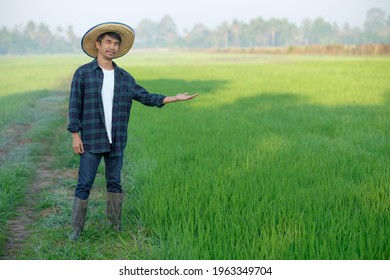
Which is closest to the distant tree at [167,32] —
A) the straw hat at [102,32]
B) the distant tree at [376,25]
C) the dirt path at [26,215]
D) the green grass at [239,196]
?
the distant tree at [376,25]

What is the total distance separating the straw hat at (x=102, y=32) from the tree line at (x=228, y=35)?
103m

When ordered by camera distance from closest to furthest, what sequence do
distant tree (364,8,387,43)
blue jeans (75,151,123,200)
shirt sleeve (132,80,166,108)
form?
1. blue jeans (75,151,123,200)
2. shirt sleeve (132,80,166,108)
3. distant tree (364,8,387,43)

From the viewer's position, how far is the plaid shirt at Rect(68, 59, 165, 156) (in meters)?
3.20

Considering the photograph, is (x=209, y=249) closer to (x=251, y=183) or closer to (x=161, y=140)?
(x=251, y=183)

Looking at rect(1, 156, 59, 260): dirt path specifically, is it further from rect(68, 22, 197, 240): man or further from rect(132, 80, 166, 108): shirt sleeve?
rect(132, 80, 166, 108): shirt sleeve

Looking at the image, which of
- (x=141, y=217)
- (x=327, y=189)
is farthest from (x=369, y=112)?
(x=141, y=217)

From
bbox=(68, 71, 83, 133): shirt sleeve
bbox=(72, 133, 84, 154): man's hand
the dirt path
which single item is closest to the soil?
the dirt path

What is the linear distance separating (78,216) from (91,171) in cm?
36

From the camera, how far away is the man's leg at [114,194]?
3439 mm

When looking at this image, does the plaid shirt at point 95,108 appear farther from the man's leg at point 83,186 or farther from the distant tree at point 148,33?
the distant tree at point 148,33

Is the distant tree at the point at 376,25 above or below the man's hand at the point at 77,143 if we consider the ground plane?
above

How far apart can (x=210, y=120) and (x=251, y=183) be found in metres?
4.30

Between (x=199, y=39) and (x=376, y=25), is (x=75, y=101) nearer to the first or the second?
(x=376, y=25)
